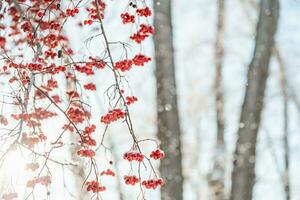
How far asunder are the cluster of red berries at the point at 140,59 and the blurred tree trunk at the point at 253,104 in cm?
215

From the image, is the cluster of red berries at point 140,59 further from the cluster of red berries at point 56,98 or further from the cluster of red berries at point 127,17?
the cluster of red berries at point 56,98

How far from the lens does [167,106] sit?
507cm

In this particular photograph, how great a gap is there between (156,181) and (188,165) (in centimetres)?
1069

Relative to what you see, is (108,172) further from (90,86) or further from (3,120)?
(3,120)

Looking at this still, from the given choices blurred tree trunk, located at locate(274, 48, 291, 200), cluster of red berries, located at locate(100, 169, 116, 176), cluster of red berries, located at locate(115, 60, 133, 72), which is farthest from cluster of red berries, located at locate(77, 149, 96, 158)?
blurred tree trunk, located at locate(274, 48, 291, 200)

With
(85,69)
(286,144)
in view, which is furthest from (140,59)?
(286,144)

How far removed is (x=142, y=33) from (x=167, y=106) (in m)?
2.21

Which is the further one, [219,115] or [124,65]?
[219,115]

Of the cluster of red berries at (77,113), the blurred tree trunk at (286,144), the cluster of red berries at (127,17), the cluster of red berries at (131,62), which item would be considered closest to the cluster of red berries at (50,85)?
the cluster of red berries at (77,113)

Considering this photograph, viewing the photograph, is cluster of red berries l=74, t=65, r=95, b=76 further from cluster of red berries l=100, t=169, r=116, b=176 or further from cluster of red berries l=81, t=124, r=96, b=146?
cluster of red berries l=100, t=169, r=116, b=176

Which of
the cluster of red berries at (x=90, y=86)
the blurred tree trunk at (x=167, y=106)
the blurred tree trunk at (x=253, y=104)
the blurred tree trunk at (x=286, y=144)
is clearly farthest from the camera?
the blurred tree trunk at (x=286, y=144)

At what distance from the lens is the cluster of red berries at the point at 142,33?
2900 millimetres

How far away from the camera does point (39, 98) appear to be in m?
3.26

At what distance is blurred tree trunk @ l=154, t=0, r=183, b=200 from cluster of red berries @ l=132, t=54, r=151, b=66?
2079 millimetres
